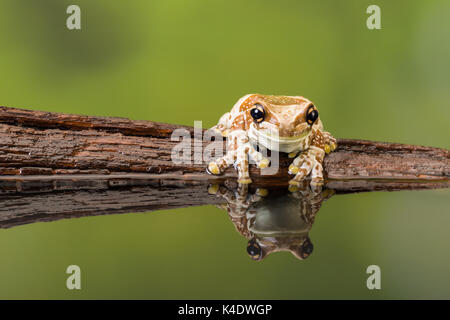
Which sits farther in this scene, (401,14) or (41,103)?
(401,14)

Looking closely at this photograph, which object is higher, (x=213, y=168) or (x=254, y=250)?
(x=213, y=168)

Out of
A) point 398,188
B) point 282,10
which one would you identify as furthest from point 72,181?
point 282,10

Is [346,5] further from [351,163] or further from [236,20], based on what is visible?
[351,163]

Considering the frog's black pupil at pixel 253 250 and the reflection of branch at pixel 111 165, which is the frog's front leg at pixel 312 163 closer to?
the reflection of branch at pixel 111 165

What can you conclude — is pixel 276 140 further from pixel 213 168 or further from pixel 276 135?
pixel 213 168

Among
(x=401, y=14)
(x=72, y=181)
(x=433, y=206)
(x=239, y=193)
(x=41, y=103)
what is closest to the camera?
(x=433, y=206)

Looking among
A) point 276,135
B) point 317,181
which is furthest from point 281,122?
point 317,181

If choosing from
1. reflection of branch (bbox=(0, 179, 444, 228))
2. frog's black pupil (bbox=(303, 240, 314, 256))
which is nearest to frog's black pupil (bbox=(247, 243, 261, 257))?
frog's black pupil (bbox=(303, 240, 314, 256))
